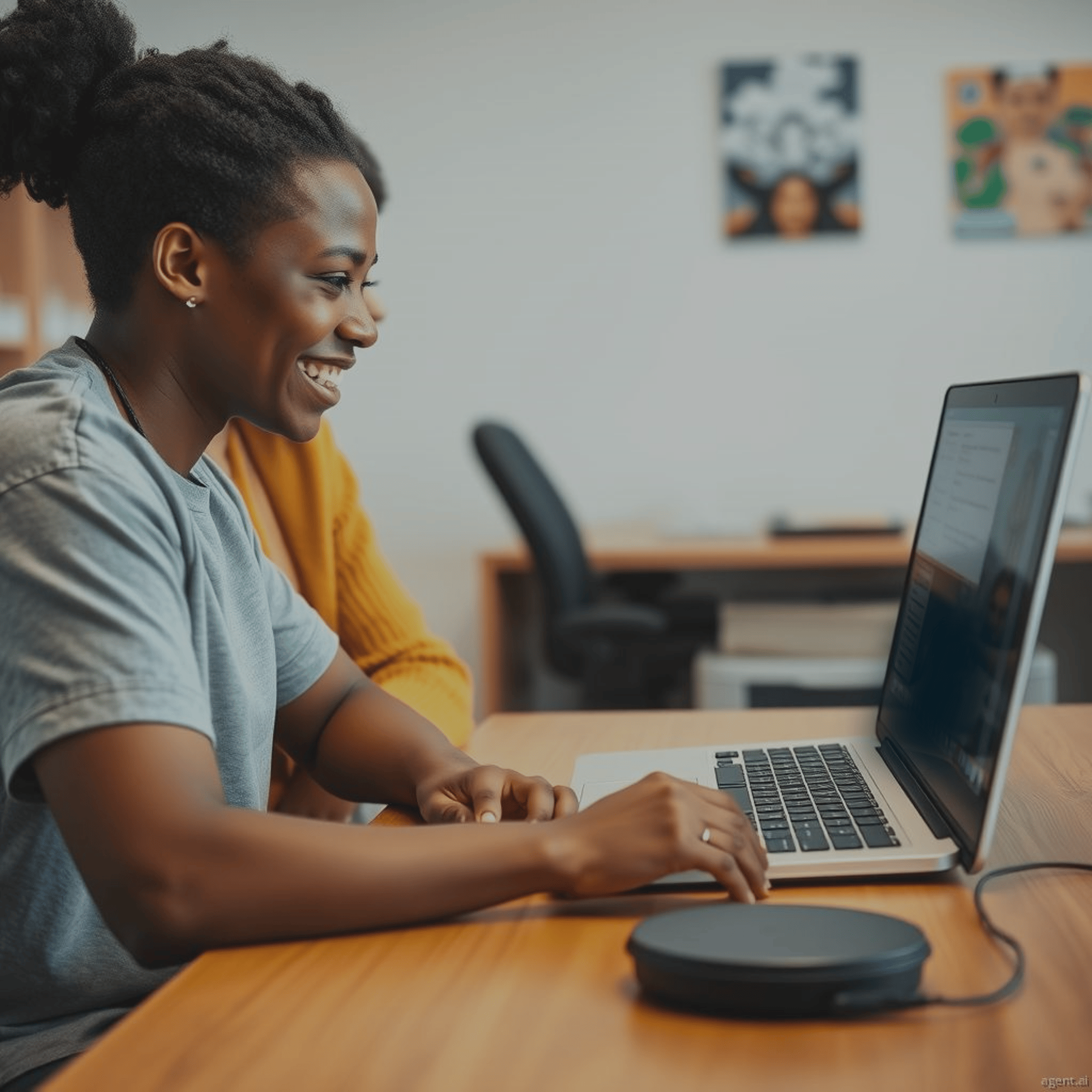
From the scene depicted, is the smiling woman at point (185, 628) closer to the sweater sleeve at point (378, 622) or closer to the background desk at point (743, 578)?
the sweater sleeve at point (378, 622)

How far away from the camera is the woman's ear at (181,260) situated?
0.96m

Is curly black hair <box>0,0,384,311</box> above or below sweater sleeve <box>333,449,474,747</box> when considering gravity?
above

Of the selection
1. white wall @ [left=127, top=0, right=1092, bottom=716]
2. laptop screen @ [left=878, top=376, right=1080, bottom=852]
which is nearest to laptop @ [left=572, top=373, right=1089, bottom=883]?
laptop screen @ [left=878, top=376, right=1080, bottom=852]

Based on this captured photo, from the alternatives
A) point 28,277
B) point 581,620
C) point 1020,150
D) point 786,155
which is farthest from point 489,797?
point 1020,150

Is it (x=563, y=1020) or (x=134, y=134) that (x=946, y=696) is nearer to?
(x=563, y=1020)

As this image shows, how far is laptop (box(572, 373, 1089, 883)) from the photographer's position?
0.73 m

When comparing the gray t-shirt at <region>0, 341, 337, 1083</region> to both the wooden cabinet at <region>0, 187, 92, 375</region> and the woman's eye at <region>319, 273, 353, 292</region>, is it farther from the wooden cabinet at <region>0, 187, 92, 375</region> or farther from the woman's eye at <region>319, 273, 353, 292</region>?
the wooden cabinet at <region>0, 187, 92, 375</region>

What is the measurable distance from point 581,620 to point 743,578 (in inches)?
33.5

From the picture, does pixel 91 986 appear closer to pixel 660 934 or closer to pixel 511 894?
pixel 511 894

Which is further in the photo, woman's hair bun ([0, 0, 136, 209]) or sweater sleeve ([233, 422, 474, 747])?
sweater sleeve ([233, 422, 474, 747])

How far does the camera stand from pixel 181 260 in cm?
96

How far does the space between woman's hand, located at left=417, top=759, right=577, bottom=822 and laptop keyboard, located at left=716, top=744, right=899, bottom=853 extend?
135 mm

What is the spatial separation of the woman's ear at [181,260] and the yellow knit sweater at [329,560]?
595 mm

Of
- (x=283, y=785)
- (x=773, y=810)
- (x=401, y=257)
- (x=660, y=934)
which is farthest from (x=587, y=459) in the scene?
(x=660, y=934)
